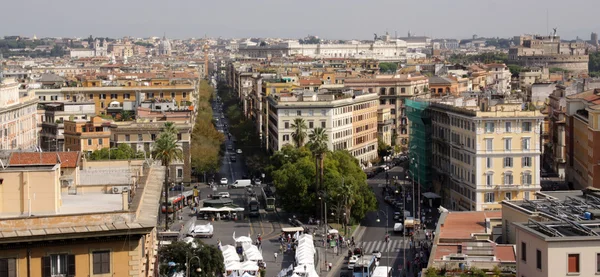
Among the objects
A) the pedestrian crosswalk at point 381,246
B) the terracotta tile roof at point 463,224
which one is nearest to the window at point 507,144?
the pedestrian crosswalk at point 381,246

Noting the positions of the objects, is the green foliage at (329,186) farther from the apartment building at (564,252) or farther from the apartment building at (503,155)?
the apartment building at (564,252)

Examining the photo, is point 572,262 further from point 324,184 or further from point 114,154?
point 114,154

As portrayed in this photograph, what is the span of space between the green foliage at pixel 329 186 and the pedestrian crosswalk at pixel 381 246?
3.91 m

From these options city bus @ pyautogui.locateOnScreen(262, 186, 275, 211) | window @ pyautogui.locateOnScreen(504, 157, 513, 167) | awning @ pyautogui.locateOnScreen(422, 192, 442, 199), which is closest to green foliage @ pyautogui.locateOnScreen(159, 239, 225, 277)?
window @ pyautogui.locateOnScreen(504, 157, 513, 167)

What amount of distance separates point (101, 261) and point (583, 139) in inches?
2206

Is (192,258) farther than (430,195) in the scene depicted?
No

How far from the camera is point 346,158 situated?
244ft

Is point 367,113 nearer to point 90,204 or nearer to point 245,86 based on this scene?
point 245,86

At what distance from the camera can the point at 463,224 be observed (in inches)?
1687

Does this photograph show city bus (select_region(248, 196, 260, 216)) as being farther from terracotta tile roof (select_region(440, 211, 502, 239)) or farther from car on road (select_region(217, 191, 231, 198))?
terracotta tile roof (select_region(440, 211, 502, 239))

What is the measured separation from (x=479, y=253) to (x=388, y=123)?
7634 centimetres

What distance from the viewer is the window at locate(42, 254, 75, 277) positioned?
2011 centimetres

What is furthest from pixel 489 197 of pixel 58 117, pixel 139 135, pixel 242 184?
pixel 58 117

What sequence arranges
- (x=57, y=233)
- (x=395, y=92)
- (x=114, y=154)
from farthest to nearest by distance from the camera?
(x=395, y=92), (x=114, y=154), (x=57, y=233)
